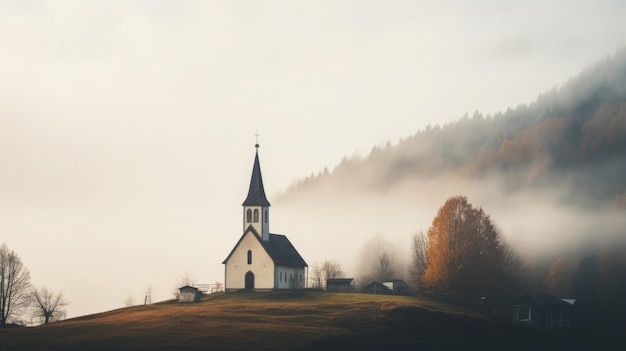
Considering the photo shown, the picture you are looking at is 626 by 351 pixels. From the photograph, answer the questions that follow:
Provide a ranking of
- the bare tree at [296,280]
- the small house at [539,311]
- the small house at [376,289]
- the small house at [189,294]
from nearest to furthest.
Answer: the small house at [189,294] < the small house at [539,311] < the small house at [376,289] < the bare tree at [296,280]

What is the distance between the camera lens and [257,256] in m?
130

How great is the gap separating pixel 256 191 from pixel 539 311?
135 feet

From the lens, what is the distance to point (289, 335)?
95625mm

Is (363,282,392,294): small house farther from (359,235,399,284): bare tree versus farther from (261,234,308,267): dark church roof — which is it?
(359,235,399,284): bare tree

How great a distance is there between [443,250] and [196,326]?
39.4m

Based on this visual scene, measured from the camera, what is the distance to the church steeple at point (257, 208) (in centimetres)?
13212

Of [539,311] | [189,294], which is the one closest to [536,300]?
[539,311]

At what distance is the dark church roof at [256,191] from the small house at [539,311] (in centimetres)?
3642

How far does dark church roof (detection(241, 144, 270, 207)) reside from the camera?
436ft

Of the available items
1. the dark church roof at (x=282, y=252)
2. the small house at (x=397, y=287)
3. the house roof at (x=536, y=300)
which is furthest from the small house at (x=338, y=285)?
the house roof at (x=536, y=300)

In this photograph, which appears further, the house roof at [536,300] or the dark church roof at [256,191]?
the dark church roof at [256,191]

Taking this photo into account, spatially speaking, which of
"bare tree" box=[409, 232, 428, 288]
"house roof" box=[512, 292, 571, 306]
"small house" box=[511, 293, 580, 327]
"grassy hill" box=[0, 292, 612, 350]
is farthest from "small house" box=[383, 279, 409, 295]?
"house roof" box=[512, 292, 571, 306]

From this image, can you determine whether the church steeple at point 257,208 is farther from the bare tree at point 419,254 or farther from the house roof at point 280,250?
the bare tree at point 419,254

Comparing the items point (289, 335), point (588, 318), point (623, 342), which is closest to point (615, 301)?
point (588, 318)
